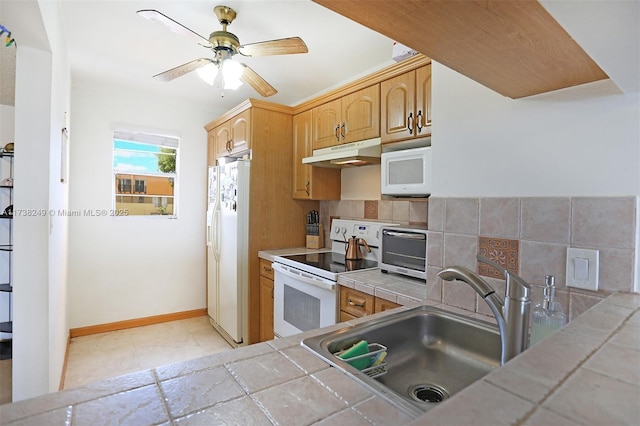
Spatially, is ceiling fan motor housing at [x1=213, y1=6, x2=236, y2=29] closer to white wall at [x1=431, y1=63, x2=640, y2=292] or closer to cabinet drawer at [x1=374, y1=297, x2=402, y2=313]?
white wall at [x1=431, y1=63, x2=640, y2=292]

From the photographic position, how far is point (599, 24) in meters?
0.61

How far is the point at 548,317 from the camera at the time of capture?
94cm

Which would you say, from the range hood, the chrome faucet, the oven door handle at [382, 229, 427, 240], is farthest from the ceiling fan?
the chrome faucet

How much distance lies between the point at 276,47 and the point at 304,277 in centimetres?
145

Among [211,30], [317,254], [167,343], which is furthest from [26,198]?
[167,343]

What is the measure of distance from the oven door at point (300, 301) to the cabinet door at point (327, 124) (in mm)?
1057

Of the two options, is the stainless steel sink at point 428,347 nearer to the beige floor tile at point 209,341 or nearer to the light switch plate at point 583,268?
the light switch plate at point 583,268

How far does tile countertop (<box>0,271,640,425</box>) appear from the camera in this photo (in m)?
0.37

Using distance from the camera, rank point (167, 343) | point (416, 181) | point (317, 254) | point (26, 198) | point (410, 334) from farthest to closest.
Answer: point (167, 343) → point (317, 254) → point (416, 181) → point (26, 198) → point (410, 334)

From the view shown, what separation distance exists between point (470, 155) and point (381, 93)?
1081mm

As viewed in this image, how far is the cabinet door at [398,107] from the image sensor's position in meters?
1.98

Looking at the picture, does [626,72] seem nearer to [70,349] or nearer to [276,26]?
[276,26]

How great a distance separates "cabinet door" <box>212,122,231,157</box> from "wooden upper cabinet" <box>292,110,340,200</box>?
75cm

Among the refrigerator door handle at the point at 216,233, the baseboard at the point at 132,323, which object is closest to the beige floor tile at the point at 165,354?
the baseboard at the point at 132,323
